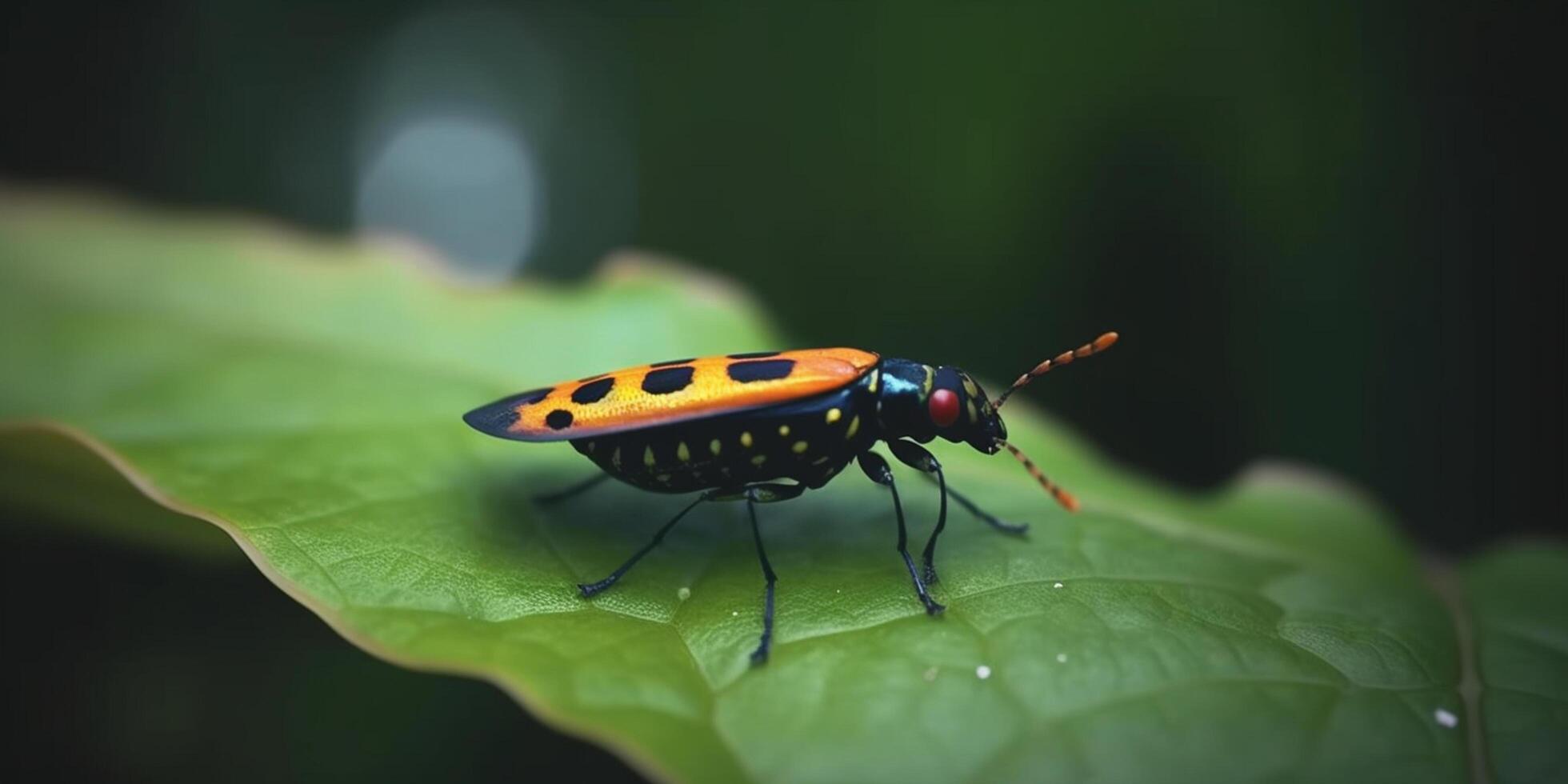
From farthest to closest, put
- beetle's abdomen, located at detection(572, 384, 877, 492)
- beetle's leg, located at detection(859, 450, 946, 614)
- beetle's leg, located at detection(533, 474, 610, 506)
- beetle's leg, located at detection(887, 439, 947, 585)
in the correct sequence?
1. beetle's leg, located at detection(533, 474, 610, 506)
2. beetle's abdomen, located at detection(572, 384, 877, 492)
3. beetle's leg, located at detection(887, 439, 947, 585)
4. beetle's leg, located at detection(859, 450, 946, 614)

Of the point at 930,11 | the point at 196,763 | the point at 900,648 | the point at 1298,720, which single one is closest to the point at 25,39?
the point at 930,11

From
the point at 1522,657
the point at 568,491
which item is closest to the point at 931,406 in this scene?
the point at 568,491

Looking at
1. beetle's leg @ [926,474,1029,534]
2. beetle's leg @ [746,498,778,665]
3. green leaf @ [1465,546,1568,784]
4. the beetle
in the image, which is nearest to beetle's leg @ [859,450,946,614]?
the beetle

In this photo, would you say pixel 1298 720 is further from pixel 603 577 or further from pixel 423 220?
pixel 423 220

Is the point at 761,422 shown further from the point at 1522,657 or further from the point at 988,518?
the point at 1522,657

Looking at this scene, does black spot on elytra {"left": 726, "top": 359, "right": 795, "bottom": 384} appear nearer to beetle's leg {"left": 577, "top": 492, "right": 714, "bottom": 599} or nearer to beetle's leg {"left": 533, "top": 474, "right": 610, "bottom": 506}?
beetle's leg {"left": 577, "top": 492, "right": 714, "bottom": 599}

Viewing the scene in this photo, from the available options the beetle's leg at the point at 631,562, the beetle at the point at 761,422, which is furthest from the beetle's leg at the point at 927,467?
the beetle's leg at the point at 631,562

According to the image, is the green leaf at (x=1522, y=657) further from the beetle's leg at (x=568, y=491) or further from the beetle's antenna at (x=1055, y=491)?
the beetle's leg at (x=568, y=491)
